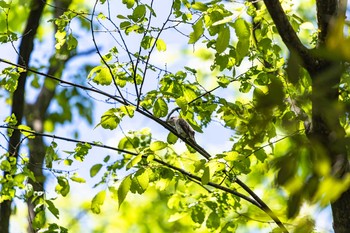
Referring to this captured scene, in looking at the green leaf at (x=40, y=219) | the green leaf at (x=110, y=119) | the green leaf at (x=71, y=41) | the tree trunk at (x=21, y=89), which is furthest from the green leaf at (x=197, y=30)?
the tree trunk at (x=21, y=89)

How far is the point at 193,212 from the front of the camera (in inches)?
160

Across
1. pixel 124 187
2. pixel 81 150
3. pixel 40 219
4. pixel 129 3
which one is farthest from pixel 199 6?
pixel 40 219

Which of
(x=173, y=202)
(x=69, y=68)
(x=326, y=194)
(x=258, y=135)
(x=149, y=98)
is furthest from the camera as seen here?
(x=69, y=68)

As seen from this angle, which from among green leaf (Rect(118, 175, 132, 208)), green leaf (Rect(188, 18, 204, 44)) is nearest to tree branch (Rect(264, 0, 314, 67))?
green leaf (Rect(188, 18, 204, 44))

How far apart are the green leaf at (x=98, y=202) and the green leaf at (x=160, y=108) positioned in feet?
2.10

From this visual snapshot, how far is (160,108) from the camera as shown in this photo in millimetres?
3529

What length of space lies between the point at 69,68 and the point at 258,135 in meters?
7.47

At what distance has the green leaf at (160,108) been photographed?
353 centimetres

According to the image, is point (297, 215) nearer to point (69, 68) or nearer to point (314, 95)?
point (314, 95)

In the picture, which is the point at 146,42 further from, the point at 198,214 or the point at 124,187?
the point at 198,214

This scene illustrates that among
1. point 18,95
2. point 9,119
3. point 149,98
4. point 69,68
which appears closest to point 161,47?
point 149,98

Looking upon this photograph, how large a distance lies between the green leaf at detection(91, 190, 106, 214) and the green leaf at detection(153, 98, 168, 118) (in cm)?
64

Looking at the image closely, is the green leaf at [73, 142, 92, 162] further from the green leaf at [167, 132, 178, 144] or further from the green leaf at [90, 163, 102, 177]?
the green leaf at [167, 132, 178, 144]

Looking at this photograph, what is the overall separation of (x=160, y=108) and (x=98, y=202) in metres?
0.72
